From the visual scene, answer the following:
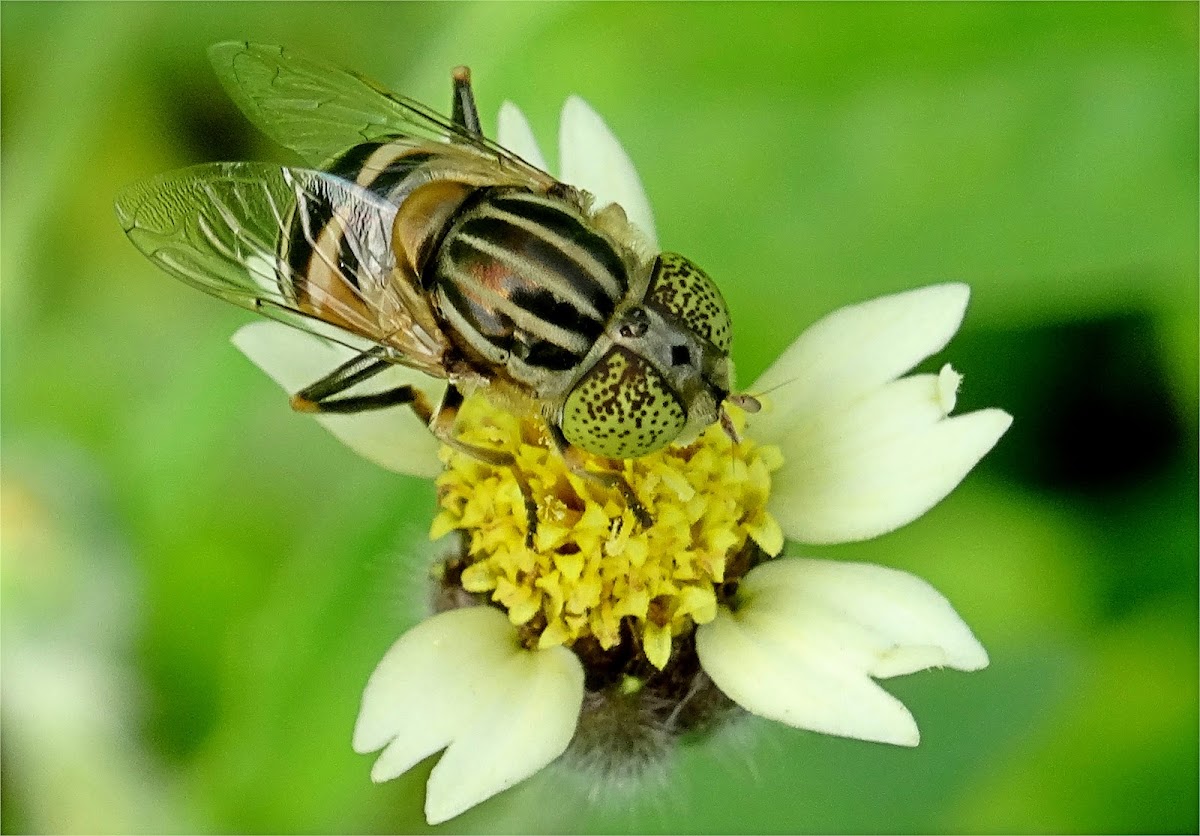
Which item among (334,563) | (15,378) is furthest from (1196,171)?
(15,378)

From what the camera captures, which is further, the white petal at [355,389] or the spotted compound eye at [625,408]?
the white petal at [355,389]

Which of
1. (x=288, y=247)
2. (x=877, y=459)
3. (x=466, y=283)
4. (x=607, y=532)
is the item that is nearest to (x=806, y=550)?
(x=877, y=459)

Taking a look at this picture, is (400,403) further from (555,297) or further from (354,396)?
(555,297)

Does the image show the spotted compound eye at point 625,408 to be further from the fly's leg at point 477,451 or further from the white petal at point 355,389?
the white petal at point 355,389

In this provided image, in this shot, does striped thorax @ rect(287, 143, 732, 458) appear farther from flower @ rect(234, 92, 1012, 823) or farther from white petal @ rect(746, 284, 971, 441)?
white petal @ rect(746, 284, 971, 441)

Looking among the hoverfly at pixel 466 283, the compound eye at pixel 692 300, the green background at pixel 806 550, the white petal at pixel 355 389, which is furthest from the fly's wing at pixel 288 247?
the green background at pixel 806 550

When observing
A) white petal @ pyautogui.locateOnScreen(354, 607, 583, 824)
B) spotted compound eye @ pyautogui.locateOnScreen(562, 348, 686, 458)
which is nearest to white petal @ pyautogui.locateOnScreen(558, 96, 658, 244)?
spotted compound eye @ pyautogui.locateOnScreen(562, 348, 686, 458)
